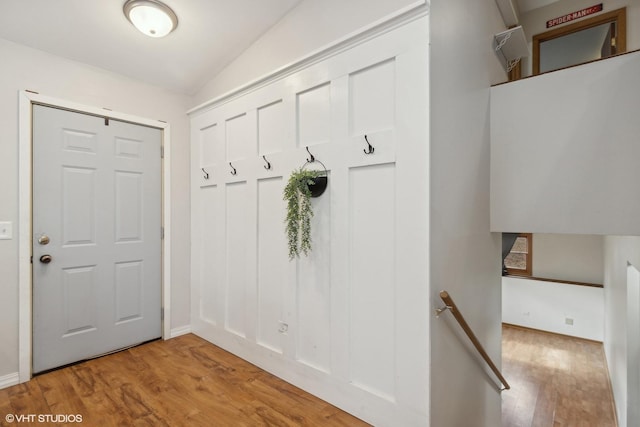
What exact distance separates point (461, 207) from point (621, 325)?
339cm

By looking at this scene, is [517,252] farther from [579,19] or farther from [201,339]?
[201,339]

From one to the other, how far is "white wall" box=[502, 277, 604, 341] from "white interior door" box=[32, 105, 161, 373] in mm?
6331

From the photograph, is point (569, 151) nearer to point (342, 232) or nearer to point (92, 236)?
point (342, 232)

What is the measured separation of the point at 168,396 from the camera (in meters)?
2.14

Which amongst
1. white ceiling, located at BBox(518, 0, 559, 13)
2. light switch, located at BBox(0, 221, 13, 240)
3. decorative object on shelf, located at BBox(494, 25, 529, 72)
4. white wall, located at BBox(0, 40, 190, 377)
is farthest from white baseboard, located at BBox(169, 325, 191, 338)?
white ceiling, located at BBox(518, 0, 559, 13)

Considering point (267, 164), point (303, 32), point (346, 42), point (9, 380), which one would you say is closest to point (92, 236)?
point (9, 380)

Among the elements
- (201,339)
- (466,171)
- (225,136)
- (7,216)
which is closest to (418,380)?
(466,171)

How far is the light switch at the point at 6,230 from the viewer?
7.37 feet

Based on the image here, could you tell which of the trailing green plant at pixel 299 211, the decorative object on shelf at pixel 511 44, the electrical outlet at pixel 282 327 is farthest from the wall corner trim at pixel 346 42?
the electrical outlet at pixel 282 327

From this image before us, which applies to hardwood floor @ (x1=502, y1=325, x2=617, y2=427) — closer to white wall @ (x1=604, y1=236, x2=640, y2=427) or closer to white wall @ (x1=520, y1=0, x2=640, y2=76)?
white wall @ (x1=604, y1=236, x2=640, y2=427)

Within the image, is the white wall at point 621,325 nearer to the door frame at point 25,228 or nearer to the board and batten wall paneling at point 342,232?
the board and batten wall paneling at point 342,232

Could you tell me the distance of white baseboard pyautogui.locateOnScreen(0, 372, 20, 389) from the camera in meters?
2.22

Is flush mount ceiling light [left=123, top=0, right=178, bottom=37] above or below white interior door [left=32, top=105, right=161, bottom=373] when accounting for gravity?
above

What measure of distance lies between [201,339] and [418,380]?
2315 millimetres
